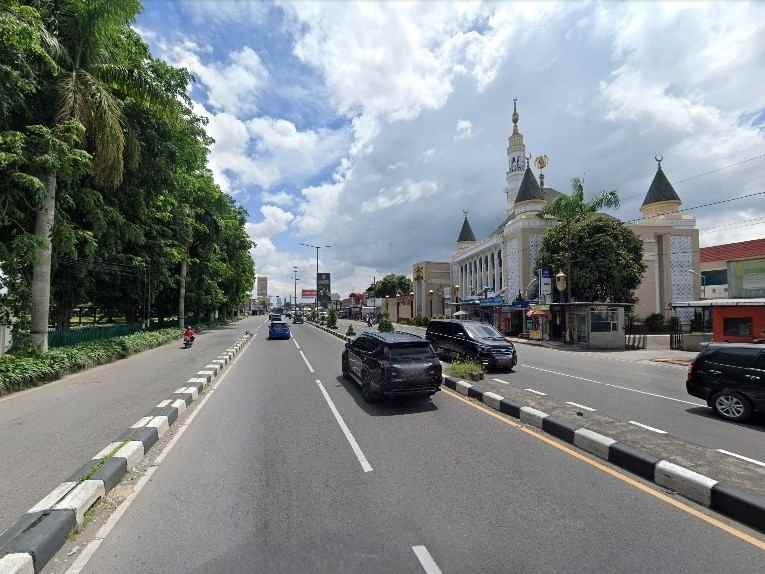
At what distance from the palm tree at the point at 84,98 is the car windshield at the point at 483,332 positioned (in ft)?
44.7

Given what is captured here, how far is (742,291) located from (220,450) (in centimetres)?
2785

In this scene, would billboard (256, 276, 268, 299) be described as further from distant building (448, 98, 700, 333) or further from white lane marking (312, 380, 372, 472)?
white lane marking (312, 380, 372, 472)

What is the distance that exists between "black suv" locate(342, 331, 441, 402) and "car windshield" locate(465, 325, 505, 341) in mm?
5762

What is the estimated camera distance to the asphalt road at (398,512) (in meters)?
3.48

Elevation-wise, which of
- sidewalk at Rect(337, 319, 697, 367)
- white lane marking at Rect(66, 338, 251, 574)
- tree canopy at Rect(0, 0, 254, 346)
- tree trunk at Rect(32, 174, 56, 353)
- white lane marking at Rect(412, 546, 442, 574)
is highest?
tree canopy at Rect(0, 0, 254, 346)

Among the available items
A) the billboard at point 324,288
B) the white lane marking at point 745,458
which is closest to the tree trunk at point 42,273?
the white lane marking at point 745,458

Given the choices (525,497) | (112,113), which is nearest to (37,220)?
(112,113)

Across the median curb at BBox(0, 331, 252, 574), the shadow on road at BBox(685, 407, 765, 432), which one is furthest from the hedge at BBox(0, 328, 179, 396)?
the shadow on road at BBox(685, 407, 765, 432)

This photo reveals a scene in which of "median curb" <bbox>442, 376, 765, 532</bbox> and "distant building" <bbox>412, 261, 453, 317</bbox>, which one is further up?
"distant building" <bbox>412, 261, 453, 317</bbox>

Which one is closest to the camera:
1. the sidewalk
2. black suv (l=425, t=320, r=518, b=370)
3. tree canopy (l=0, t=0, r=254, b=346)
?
tree canopy (l=0, t=0, r=254, b=346)

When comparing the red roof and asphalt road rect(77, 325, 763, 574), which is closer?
asphalt road rect(77, 325, 763, 574)

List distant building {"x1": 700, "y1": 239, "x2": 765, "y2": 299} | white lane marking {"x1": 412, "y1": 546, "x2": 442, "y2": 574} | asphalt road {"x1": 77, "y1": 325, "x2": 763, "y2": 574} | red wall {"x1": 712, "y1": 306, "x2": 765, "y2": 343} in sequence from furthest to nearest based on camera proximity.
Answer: distant building {"x1": 700, "y1": 239, "x2": 765, "y2": 299}
red wall {"x1": 712, "y1": 306, "x2": 765, "y2": 343}
asphalt road {"x1": 77, "y1": 325, "x2": 763, "y2": 574}
white lane marking {"x1": 412, "y1": 546, "x2": 442, "y2": 574}

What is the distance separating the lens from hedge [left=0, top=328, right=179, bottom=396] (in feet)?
35.6

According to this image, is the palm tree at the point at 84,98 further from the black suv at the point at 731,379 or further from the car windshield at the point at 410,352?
the black suv at the point at 731,379
